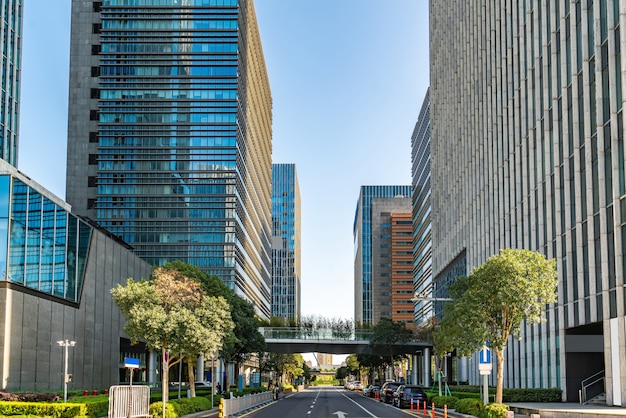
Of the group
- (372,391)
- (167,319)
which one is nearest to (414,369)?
(372,391)

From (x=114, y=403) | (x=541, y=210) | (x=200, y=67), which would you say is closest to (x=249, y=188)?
(x=200, y=67)

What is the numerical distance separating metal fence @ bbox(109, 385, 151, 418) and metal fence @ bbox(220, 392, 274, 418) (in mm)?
6432

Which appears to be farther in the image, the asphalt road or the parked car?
the parked car

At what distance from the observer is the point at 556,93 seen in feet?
163

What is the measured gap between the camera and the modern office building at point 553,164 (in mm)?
39719

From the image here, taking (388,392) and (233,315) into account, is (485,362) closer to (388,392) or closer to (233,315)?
(388,392)

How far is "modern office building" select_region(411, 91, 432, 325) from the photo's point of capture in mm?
121875

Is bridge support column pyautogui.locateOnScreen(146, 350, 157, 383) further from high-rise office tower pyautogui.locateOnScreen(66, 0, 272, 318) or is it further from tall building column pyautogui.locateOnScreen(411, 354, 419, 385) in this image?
tall building column pyautogui.locateOnScreen(411, 354, 419, 385)

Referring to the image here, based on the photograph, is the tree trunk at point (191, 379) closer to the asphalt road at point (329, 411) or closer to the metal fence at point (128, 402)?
the asphalt road at point (329, 411)

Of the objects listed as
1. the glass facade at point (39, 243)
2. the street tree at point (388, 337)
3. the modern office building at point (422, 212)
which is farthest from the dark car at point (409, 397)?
the modern office building at point (422, 212)

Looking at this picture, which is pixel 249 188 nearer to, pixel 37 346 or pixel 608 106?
pixel 37 346

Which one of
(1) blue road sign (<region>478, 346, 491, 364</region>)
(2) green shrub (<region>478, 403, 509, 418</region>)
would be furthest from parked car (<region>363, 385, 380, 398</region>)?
(2) green shrub (<region>478, 403, 509, 418</region>)

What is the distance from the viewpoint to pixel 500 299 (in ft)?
118

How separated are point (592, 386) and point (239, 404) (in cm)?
2089
